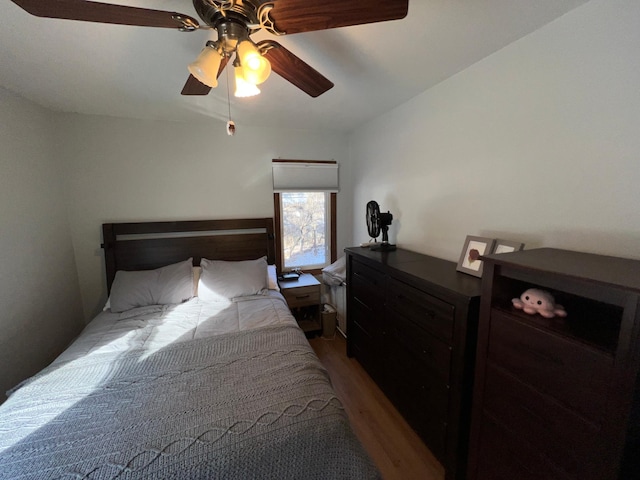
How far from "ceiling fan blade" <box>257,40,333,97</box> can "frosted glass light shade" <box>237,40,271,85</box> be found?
0.07 meters

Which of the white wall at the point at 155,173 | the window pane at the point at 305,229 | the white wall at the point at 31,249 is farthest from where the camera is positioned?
the window pane at the point at 305,229

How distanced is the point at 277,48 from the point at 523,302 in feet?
4.69

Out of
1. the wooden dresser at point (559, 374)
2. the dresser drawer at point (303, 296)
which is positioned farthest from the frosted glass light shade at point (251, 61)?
the dresser drawer at point (303, 296)

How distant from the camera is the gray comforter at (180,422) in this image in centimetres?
86

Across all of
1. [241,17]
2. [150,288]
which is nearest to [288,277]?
[150,288]

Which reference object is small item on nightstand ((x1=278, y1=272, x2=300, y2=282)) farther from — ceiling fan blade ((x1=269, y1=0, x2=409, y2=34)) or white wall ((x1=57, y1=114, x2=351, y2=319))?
ceiling fan blade ((x1=269, y1=0, x2=409, y2=34))

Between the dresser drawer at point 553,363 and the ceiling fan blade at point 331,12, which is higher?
the ceiling fan blade at point 331,12

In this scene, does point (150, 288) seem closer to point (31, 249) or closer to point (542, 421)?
point (31, 249)

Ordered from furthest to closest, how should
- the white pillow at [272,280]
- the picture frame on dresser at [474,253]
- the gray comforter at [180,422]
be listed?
the white pillow at [272,280]
the picture frame on dresser at [474,253]
the gray comforter at [180,422]

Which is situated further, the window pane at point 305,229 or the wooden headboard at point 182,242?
the window pane at point 305,229

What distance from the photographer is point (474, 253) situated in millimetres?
1494

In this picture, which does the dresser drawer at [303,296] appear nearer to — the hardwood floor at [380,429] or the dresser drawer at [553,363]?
the hardwood floor at [380,429]

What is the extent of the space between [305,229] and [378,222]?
3.60 feet

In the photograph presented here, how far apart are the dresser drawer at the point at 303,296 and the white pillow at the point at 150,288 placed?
93 cm
